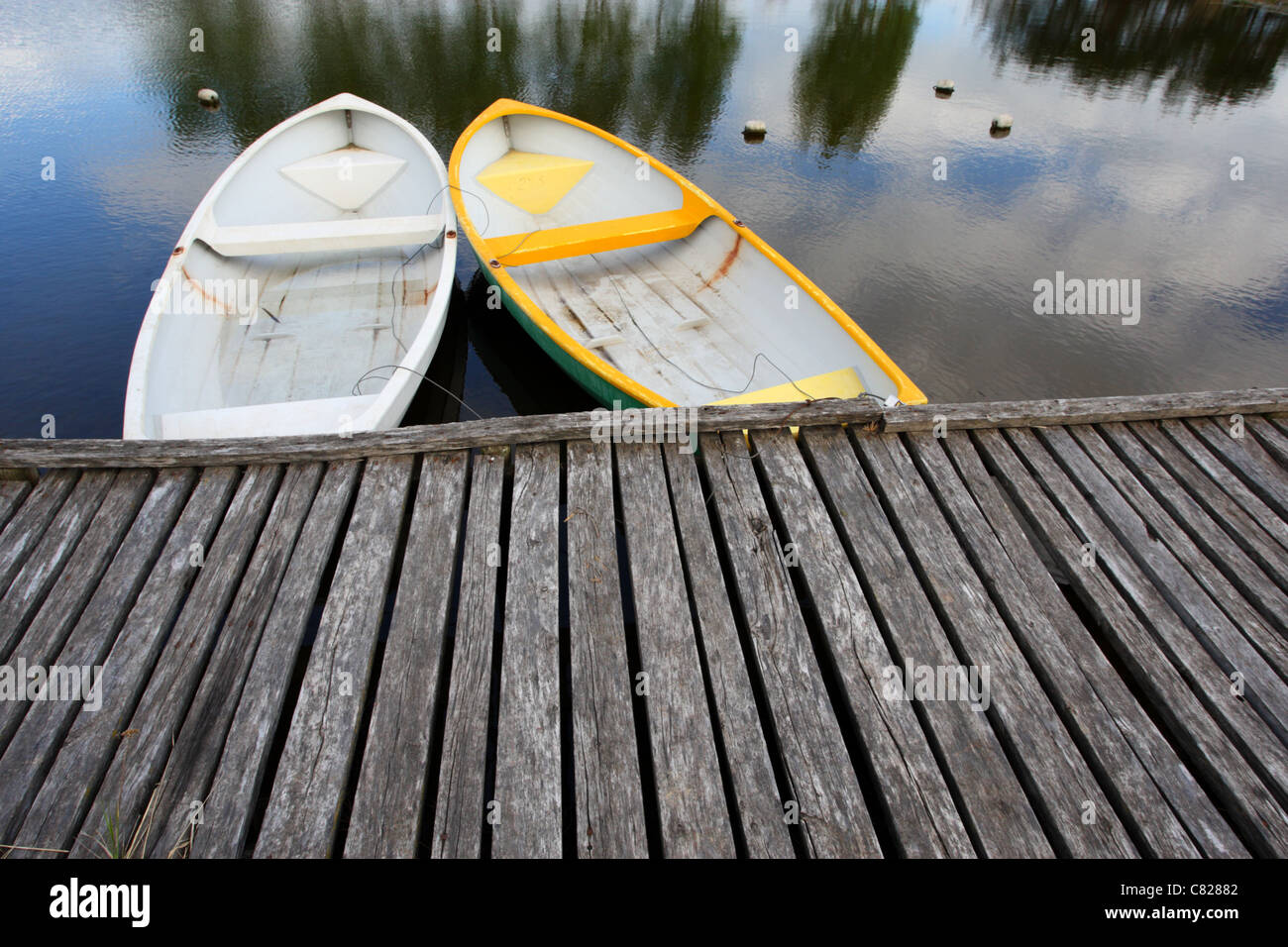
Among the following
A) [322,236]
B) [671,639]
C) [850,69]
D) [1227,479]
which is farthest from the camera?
[850,69]

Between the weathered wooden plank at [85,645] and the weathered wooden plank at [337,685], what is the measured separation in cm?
78

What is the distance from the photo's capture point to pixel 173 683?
2.55 metres

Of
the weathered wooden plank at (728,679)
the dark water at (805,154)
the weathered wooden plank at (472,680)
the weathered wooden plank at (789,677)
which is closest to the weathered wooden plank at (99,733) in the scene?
the weathered wooden plank at (472,680)

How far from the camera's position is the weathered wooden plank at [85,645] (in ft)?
7.39

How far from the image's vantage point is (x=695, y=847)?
7.20ft

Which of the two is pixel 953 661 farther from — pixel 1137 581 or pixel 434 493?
pixel 434 493

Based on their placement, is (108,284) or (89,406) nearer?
(89,406)

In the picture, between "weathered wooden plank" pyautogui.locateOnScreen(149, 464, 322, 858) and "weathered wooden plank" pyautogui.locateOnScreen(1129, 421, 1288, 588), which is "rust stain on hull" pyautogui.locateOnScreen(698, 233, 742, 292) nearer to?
"weathered wooden plank" pyautogui.locateOnScreen(1129, 421, 1288, 588)

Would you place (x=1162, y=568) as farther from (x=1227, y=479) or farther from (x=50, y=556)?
(x=50, y=556)

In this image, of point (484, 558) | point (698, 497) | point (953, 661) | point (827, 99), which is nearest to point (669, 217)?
point (698, 497)

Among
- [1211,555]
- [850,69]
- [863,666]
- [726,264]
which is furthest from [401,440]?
[850,69]

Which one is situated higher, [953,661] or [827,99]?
[827,99]

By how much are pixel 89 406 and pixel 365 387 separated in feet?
10.2

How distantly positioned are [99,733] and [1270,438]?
5812mm
